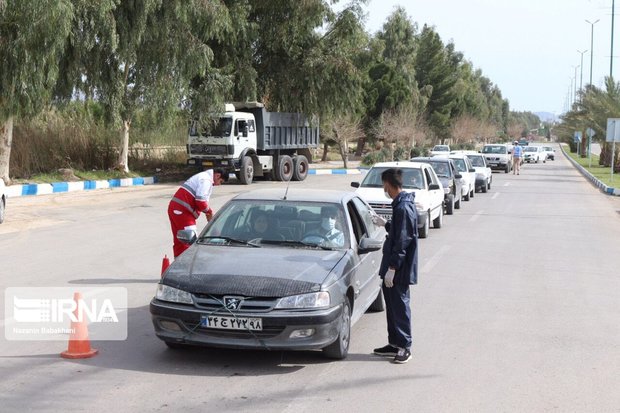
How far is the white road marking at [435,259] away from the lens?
12.1 metres

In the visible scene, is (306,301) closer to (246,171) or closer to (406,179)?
(406,179)

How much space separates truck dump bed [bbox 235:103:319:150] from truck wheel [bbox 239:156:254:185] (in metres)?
1.28

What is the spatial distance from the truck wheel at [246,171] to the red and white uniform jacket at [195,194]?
22.0 m

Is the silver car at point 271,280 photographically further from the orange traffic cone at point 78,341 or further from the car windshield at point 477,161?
the car windshield at point 477,161

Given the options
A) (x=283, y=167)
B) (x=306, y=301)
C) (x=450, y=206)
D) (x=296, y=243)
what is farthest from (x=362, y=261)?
(x=283, y=167)

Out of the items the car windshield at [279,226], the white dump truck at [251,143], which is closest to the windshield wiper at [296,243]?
the car windshield at [279,226]

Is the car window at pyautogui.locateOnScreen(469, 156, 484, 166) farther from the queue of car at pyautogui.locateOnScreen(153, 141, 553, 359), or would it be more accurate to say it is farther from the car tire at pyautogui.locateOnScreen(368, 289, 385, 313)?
the queue of car at pyautogui.locateOnScreen(153, 141, 553, 359)

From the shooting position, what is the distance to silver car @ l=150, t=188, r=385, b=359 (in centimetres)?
616

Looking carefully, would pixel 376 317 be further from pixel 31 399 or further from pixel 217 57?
pixel 217 57

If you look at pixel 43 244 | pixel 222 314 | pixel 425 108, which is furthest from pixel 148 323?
pixel 425 108

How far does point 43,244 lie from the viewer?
1404cm

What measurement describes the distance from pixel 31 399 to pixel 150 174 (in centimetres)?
2962

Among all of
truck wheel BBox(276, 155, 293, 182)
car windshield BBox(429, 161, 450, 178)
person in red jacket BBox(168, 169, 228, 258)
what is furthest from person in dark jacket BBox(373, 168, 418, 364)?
truck wheel BBox(276, 155, 293, 182)

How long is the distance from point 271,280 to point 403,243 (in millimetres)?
1147
